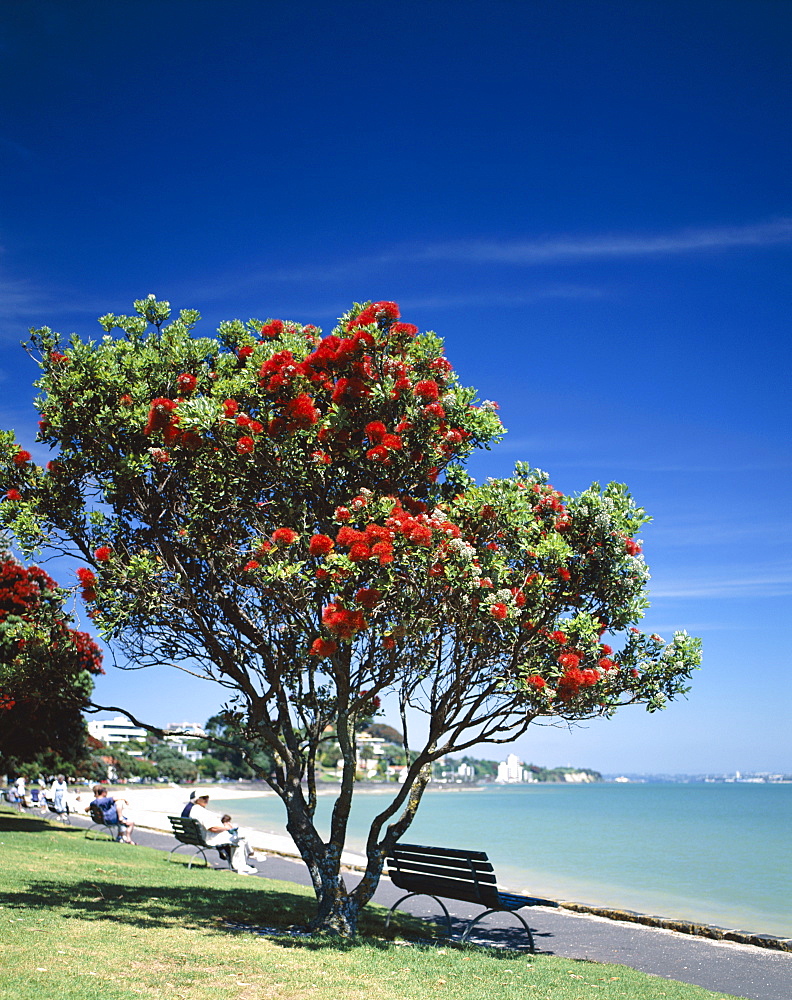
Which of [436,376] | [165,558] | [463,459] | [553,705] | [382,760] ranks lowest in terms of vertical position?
[382,760]

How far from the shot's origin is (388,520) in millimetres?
8508

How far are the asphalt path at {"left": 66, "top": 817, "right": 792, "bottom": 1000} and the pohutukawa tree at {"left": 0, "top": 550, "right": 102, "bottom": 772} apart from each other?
6.45 m

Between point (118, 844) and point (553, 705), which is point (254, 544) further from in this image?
point (118, 844)

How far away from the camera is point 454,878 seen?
10.4 meters

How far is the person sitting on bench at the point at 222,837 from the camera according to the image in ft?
51.7

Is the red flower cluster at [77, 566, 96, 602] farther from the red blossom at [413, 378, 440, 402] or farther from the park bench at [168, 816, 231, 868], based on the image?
the park bench at [168, 816, 231, 868]

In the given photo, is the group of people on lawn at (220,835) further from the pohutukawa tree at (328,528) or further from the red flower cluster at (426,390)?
the red flower cluster at (426,390)

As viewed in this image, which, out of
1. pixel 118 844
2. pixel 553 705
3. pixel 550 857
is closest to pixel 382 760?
pixel 550 857

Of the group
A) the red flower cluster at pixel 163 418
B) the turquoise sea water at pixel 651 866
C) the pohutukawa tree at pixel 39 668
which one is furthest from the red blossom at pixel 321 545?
the turquoise sea water at pixel 651 866

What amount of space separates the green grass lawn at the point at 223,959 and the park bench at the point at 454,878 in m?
0.55

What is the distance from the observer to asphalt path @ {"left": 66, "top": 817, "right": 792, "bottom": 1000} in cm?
907

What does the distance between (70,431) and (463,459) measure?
486cm

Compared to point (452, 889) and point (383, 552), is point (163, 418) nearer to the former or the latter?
point (383, 552)

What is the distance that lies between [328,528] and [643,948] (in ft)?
21.9
